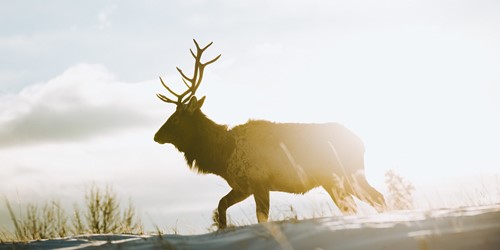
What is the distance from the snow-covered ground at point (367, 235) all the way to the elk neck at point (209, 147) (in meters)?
6.13

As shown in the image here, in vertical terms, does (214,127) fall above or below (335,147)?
above

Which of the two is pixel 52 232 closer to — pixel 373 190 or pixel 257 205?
pixel 257 205

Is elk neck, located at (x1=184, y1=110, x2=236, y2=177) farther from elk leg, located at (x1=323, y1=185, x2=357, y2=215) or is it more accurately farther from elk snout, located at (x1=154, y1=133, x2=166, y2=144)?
elk leg, located at (x1=323, y1=185, x2=357, y2=215)

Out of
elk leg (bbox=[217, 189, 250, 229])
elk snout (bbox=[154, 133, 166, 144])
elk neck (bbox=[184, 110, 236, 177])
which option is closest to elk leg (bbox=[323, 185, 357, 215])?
A: elk leg (bbox=[217, 189, 250, 229])

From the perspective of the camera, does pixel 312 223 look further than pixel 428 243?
Yes

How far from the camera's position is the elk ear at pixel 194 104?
11.1 m

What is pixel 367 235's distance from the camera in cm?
337

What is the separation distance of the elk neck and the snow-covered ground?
6.13m

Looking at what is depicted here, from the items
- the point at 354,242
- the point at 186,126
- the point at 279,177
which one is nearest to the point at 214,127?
the point at 186,126

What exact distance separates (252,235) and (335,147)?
6645mm

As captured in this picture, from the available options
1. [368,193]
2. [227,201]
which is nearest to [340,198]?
[368,193]

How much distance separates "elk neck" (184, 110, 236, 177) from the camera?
10.7 m

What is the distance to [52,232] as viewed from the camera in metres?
11.3

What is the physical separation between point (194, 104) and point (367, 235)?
8.04m
